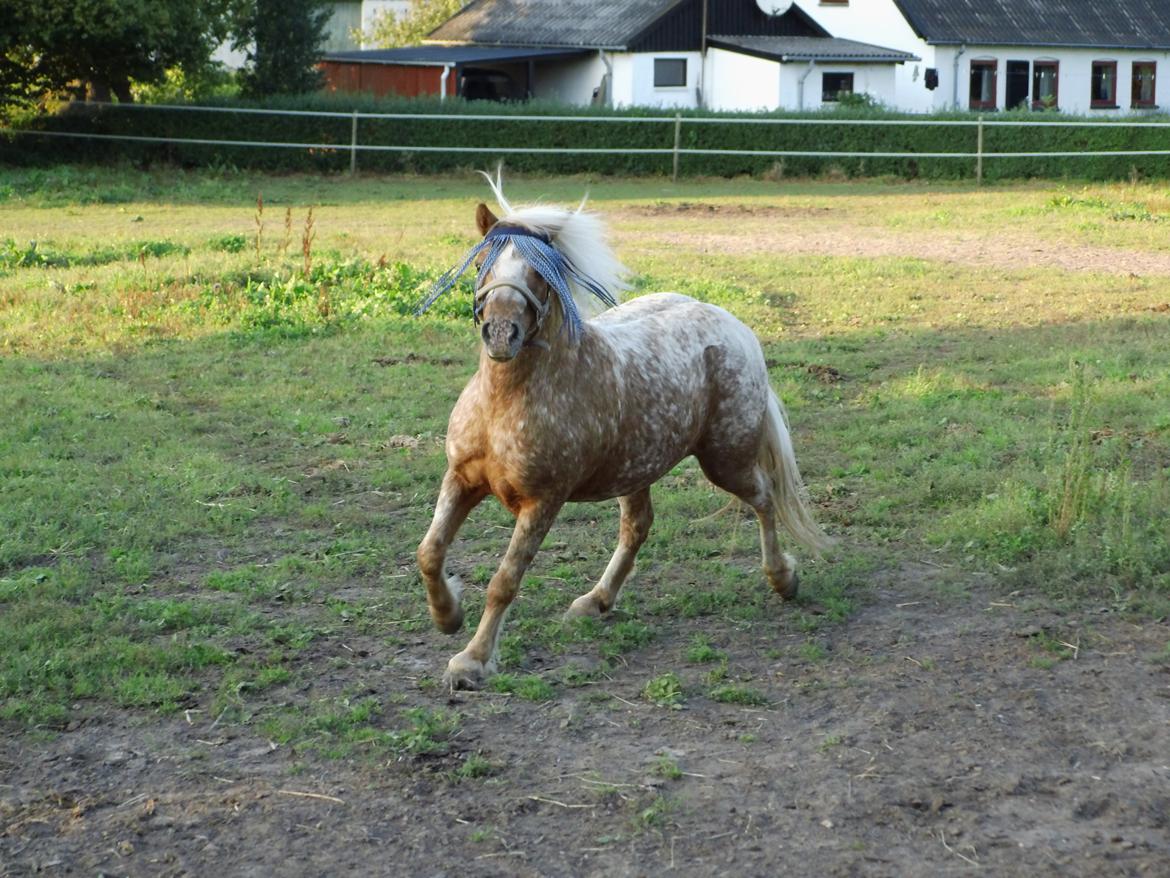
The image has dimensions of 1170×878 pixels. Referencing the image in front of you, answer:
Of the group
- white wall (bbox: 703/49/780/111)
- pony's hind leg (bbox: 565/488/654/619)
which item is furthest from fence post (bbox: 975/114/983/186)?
pony's hind leg (bbox: 565/488/654/619)

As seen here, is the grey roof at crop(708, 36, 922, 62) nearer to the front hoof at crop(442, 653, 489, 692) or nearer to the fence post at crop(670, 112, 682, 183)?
the fence post at crop(670, 112, 682, 183)

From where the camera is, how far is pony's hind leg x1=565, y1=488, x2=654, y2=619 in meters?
5.55

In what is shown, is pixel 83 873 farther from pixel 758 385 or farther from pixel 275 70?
pixel 275 70

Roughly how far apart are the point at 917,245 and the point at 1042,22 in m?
28.5

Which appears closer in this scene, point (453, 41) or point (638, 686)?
point (638, 686)

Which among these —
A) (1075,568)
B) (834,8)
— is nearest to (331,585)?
(1075,568)

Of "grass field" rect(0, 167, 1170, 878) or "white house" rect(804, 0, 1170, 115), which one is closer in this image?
"grass field" rect(0, 167, 1170, 878)

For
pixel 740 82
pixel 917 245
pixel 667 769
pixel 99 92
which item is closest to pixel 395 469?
pixel 667 769

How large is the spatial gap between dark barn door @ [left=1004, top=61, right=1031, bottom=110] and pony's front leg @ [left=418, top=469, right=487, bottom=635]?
133ft

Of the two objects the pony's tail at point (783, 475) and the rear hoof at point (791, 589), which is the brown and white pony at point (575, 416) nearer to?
the rear hoof at point (791, 589)

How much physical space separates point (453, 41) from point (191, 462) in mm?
39854

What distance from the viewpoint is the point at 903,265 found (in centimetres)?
1511

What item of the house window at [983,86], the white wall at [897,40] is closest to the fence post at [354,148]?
the white wall at [897,40]

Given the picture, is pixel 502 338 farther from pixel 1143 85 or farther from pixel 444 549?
pixel 1143 85
